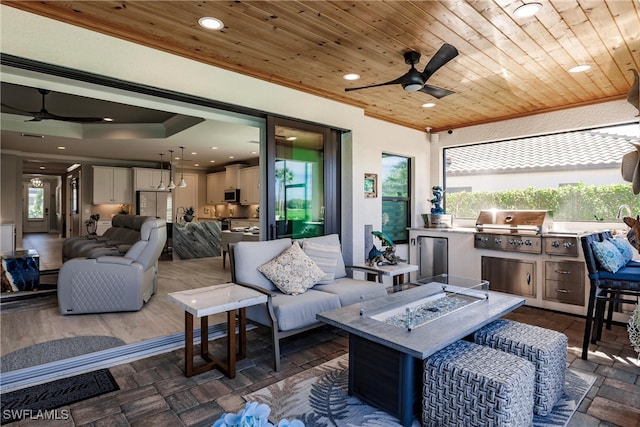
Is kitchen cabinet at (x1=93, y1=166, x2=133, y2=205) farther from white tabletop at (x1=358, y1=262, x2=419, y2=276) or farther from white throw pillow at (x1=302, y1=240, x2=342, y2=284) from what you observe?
white tabletop at (x1=358, y1=262, x2=419, y2=276)

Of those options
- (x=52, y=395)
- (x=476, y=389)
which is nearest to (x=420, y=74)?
(x=476, y=389)

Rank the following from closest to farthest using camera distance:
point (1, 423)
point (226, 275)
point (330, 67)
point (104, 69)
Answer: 1. point (1, 423)
2. point (104, 69)
3. point (330, 67)
4. point (226, 275)

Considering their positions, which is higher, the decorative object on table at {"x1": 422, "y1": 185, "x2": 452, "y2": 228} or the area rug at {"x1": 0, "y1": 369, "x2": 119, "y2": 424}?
the decorative object on table at {"x1": 422, "y1": 185, "x2": 452, "y2": 228}

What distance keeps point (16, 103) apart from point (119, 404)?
17.8 feet

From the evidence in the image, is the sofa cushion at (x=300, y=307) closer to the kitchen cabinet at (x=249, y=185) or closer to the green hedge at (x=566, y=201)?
Answer: the green hedge at (x=566, y=201)

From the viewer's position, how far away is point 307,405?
2.24 m

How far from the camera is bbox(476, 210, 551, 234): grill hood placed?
460 centimetres

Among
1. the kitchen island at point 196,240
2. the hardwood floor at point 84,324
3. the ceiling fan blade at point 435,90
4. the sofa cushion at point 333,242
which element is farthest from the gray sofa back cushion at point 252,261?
the kitchen island at point 196,240

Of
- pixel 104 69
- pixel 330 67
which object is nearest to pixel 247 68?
pixel 330 67

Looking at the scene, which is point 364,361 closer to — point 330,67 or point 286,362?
point 286,362

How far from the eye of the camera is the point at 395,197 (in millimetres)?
5742

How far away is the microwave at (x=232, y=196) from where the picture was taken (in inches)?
375

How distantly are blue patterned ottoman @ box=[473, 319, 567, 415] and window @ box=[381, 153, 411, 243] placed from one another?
314cm

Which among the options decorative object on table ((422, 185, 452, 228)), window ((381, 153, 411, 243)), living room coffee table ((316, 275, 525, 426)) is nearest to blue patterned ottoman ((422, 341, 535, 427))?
living room coffee table ((316, 275, 525, 426))
